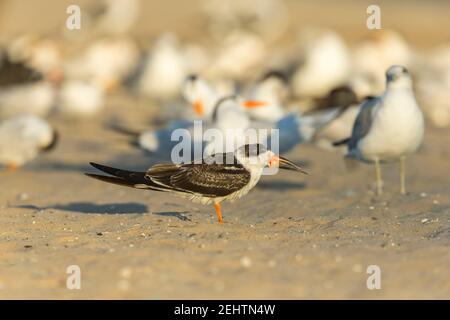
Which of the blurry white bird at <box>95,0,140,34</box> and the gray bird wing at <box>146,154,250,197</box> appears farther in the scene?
the blurry white bird at <box>95,0,140,34</box>

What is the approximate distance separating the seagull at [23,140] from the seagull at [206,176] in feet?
13.4

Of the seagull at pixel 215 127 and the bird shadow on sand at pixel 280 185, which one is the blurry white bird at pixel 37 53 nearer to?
the seagull at pixel 215 127

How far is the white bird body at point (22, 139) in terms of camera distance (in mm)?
10375

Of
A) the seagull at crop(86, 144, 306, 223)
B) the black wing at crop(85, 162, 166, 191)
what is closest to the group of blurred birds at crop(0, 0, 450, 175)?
the seagull at crop(86, 144, 306, 223)

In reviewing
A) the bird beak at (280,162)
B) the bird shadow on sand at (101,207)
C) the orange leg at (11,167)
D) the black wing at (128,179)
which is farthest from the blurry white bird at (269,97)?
the black wing at (128,179)

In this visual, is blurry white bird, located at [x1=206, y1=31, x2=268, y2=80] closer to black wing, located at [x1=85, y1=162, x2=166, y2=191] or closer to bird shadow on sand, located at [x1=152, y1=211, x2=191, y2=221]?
bird shadow on sand, located at [x1=152, y1=211, x2=191, y2=221]

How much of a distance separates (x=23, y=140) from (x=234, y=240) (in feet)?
17.3

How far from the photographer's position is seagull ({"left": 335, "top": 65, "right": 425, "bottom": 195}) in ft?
27.1

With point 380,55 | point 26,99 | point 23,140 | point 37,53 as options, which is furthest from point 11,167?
point 380,55

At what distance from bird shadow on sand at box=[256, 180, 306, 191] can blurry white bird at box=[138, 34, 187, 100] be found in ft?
23.6

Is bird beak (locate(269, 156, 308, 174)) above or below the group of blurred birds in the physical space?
below
